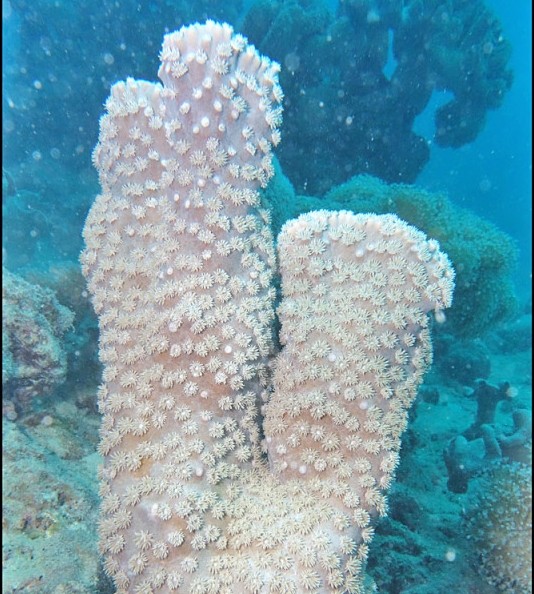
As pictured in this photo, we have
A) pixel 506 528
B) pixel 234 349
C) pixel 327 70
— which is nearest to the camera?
pixel 234 349

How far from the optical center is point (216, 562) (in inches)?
103

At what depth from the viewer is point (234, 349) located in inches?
119

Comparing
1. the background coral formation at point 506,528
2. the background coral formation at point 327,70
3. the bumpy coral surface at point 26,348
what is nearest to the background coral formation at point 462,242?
the background coral formation at point 506,528

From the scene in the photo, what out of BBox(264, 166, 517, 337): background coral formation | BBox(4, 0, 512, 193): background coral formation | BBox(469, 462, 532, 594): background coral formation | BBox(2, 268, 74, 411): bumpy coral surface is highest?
BBox(4, 0, 512, 193): background coral formation

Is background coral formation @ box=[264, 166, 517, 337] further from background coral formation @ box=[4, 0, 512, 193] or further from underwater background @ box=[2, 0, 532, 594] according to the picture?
background coral formation @ box=[4, 0, 512, 193]

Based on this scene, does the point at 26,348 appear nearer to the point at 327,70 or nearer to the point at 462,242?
the point at 462,242

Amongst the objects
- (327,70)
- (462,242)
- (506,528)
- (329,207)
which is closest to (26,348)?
(329,207)

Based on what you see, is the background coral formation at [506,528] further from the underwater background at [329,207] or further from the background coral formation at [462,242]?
the background coral formation at [462,242]

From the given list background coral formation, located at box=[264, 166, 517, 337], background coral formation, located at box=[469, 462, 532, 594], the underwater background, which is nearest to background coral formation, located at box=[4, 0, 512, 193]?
the underwater background

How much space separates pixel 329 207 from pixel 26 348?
444 cm

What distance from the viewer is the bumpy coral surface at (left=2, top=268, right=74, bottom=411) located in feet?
13.0

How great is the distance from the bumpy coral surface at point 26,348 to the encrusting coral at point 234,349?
3.39 feet

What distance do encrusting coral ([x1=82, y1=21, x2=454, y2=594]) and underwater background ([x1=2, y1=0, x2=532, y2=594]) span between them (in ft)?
2.42

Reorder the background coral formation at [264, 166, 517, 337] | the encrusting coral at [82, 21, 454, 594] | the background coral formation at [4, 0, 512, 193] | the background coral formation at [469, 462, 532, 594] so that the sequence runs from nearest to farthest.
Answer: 1. the encrusting coral at [82, 21, 454, 594]
2. the background coral formation at [469, 462, 532, 594]
3. the background coral formation at [264, 166, 517, 337]
4. the background coral formation at [4, 0, 512, 193]
